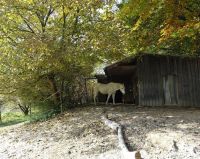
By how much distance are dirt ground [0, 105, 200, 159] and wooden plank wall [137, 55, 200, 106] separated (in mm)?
5226

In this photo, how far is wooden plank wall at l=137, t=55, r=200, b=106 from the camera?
23.3 meters

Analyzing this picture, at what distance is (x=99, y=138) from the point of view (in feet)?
44.7

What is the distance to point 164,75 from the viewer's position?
77.1 feet

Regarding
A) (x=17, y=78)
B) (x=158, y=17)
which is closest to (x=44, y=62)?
(x=17, y=78)

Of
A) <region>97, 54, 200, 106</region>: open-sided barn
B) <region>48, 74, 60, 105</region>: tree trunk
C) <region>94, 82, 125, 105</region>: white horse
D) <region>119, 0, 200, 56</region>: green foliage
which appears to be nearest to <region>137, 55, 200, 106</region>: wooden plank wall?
<region>97, 54, 200, 106</region>: open-sided barn

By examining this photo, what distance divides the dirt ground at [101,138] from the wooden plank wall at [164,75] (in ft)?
17.1

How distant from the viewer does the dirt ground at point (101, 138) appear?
451 inches

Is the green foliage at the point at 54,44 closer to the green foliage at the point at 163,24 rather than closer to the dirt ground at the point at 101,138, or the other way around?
the green foliage at the point at 163,24

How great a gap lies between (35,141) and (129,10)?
7.87m

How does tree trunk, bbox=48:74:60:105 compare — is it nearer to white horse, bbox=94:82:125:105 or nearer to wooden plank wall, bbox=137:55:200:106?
white horse, bbox=94:82:125:105

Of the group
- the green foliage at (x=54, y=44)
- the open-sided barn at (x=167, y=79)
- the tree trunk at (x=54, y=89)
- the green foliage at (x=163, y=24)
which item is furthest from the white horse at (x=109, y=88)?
the tree trunk at (x=54, y=89)

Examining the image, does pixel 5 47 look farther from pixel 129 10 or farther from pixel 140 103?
pixel 140 103

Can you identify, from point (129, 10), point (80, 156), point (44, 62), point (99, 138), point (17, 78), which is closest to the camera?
point (80, 156)

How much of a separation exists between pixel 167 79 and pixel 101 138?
1105cm
